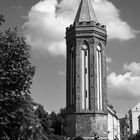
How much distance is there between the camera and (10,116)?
1326cm

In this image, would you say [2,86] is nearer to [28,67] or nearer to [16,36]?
[28,67]

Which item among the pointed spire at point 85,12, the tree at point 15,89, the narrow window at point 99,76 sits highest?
the pointed spire at point 85,12

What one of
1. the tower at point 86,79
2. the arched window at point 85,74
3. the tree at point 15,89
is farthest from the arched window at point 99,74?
the tree at point 15,89

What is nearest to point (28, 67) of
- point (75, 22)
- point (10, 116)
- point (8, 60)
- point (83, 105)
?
point (8, 60)

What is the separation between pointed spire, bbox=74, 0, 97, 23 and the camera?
46522 mm

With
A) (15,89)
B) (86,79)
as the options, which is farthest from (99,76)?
(15,89)

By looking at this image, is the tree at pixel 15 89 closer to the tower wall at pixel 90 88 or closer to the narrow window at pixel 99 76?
the tower wall at pixel 90 88

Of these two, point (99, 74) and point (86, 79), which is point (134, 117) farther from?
point (86, 79)

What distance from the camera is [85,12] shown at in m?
47.3

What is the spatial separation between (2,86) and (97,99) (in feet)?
101

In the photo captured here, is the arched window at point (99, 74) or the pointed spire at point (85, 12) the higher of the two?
the pointed spire at point (85, 12)

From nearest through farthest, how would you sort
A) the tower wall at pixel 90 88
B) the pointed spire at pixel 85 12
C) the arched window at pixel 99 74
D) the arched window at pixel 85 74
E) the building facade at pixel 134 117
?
the tower wall at pixel 90 88
the arched window at pixel 85 74
the arched window at pixel 99 74
the pointed spire at pixel 85 12
the building facade at pixel 134 117

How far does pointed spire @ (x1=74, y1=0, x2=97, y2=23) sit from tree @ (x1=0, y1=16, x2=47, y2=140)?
3294 cm

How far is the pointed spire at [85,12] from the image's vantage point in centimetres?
4652
